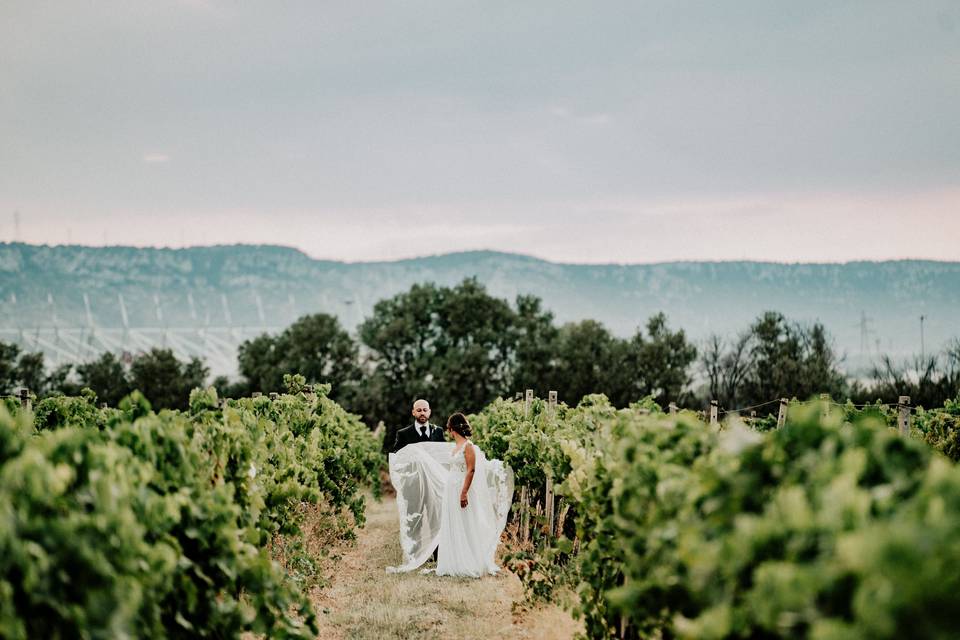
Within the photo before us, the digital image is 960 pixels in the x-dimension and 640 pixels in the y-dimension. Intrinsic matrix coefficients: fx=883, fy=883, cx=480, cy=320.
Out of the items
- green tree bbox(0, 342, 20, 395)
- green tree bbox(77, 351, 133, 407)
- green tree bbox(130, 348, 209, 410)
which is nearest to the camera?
green tree bbox(0, 342, 20, 395)

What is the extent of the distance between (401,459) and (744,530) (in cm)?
854

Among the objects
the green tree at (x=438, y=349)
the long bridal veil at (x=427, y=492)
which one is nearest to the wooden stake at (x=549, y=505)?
the long bridal veil at (x=427, y=492)

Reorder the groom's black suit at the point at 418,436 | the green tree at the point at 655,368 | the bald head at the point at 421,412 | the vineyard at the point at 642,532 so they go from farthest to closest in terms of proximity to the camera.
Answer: the green tree at the point at 655,368
the groom's black suit at the point at 418,436
the bald head at the point at 421,412
the vineyard at the point at 642,532

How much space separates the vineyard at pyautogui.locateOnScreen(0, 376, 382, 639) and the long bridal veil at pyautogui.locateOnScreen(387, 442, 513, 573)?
390cm

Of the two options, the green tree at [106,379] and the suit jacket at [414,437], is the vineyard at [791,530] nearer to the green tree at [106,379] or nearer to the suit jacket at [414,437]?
the suit jacket at [414,437]

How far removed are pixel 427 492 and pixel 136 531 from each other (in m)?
7.81

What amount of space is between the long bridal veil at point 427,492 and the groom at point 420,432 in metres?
0.25

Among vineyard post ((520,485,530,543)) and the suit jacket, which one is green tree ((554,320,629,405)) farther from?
the suit jacket

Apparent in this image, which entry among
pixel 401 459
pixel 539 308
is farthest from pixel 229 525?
pixel 539 308

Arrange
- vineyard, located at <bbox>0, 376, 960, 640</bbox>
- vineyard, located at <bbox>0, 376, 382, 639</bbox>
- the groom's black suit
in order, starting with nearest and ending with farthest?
vineyard, located at <bbox>0, 376, 960, 640</bbox>, vineyard, located at <bbox>0, 376, 382, 639</bbox>, the groom's black suit

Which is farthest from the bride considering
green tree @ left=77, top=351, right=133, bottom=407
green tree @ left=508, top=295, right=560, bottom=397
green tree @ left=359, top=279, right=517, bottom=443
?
green tree @ left=77, top=351, right=133, bottom=407

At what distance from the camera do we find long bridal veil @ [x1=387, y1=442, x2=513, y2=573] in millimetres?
10914

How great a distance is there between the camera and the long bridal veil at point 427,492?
10914 millimetres

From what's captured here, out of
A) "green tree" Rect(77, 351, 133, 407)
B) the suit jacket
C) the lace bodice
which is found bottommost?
"green tree" Rect(77, 351, 133, 407)
